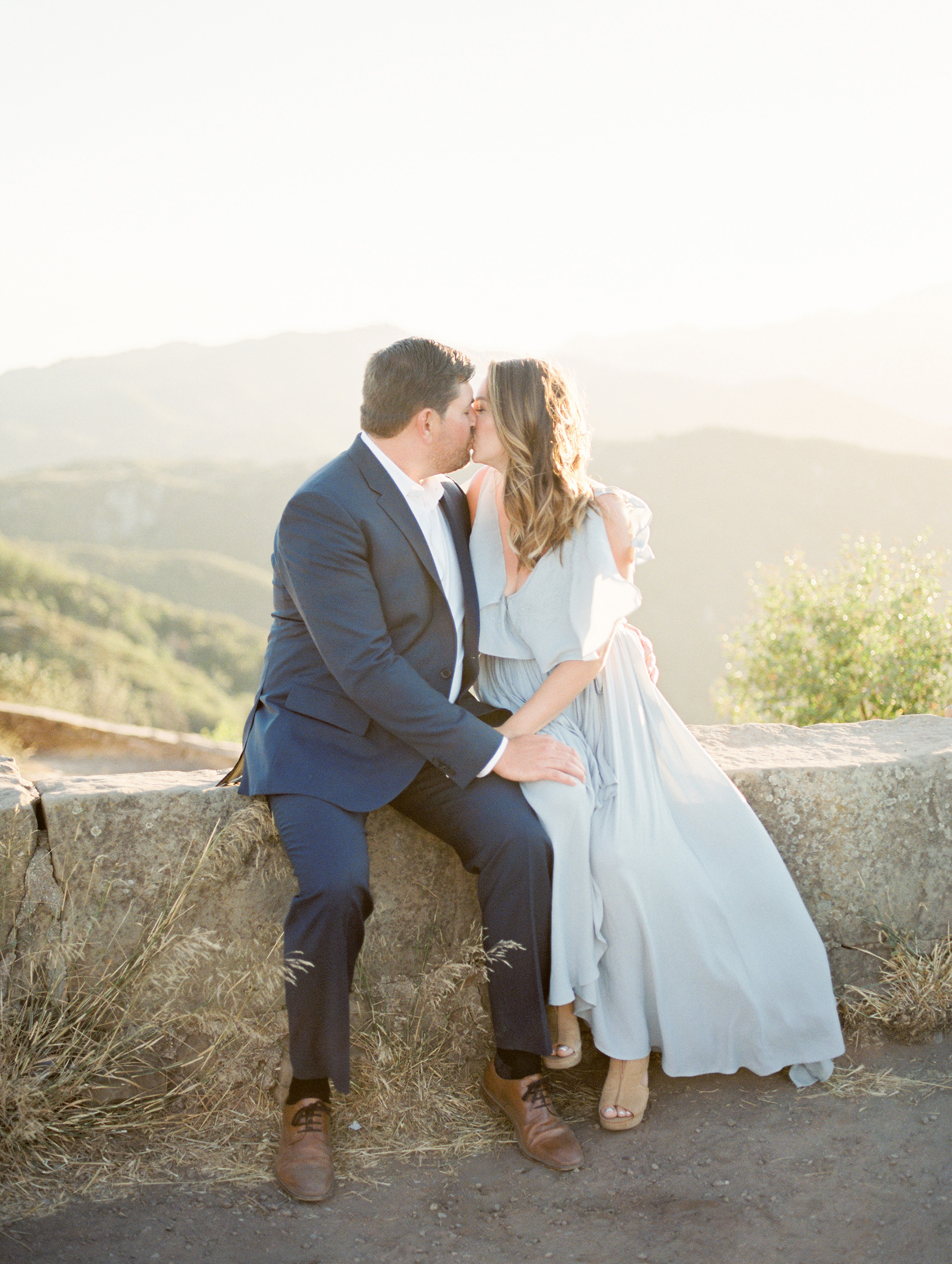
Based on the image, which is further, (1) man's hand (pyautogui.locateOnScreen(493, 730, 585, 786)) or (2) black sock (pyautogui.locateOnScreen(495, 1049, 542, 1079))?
(1) man's hand (pyautogui.locateOnScreen(493, 730, 585, 786))

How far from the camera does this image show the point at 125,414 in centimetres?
12438

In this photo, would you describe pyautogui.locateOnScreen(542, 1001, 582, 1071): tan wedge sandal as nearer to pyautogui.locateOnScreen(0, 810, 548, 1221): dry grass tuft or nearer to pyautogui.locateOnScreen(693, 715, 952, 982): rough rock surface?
pyautogui.locateOnScreen(0, 810, 548, 1221): dry grass tuft

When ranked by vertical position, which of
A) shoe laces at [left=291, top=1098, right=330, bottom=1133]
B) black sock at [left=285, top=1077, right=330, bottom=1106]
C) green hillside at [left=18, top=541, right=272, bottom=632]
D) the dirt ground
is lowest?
green hillside at [left=18, top=541, right=272, bottom=632]

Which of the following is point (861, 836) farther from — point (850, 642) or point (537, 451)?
point (850, 642)

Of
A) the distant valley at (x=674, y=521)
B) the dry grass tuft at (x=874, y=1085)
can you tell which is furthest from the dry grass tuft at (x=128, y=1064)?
the distant valley at (x=674, y=521)

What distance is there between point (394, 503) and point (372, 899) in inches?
40.8

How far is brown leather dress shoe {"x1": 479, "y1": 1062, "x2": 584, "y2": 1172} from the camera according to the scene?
2287 millimetres

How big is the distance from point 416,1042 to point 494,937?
16.1 inches

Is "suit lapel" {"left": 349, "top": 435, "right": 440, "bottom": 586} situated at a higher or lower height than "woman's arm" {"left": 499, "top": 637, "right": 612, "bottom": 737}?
higher

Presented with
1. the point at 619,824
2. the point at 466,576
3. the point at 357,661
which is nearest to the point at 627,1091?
the point at 619,824

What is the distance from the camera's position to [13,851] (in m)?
2.42

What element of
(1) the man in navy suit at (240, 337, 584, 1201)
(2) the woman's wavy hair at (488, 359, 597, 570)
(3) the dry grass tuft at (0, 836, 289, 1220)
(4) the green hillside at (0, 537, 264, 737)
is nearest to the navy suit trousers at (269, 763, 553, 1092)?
(1) the man in navy suit at (240, 337, 584, 1201)

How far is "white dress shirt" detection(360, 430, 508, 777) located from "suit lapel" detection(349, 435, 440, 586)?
0.02 metres

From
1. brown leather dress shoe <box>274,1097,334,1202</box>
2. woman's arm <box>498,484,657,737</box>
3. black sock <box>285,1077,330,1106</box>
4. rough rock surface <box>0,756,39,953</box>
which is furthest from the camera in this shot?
woman's arm <box>498,484,657,737</box>
